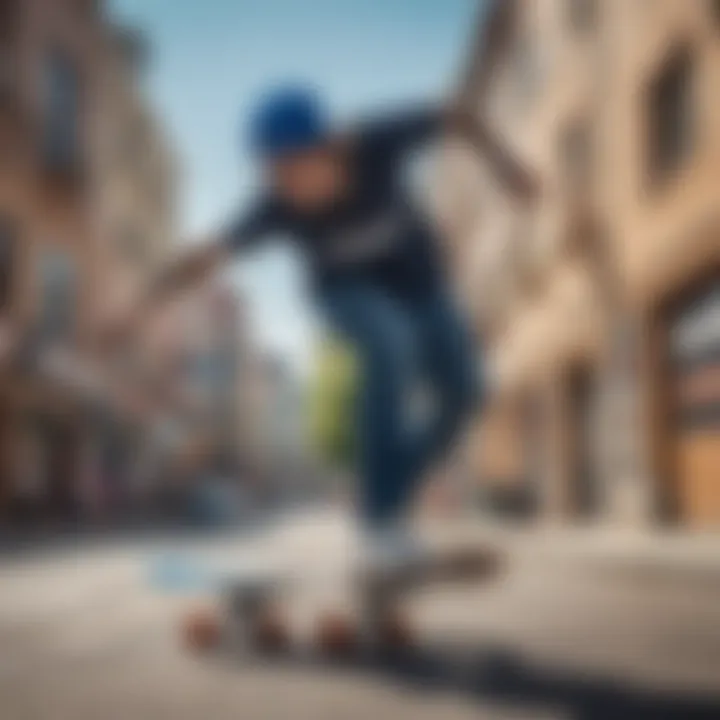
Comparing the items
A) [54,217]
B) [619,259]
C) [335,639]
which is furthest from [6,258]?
[335,639]

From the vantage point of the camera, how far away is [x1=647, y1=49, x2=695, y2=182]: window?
8711 mm

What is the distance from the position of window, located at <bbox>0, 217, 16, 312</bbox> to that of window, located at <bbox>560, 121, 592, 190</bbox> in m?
8.19

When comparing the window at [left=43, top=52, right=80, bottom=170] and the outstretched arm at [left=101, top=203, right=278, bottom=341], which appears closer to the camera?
the outstretched arm at [left=101, top=203, right=278, bottom=341]

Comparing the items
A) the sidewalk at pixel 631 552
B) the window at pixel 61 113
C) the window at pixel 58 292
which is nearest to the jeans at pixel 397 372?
the sidewalk at pixel 631 552

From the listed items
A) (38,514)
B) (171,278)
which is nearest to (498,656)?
(171,278)

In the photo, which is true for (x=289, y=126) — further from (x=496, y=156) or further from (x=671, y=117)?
(x=671, y=117)

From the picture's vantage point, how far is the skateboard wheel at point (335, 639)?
2324 mm

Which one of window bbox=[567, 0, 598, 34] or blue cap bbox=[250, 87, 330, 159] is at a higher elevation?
window bbox=[567, 0, 598, 34]

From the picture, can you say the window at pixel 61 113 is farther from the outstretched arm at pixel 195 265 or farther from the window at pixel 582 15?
the outstretched arm at pixel 195 265

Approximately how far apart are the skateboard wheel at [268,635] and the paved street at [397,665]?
0.15m

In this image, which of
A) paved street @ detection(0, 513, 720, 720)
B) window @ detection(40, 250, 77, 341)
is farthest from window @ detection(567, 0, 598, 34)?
paved street @ detection(0, 513, 720, 720)

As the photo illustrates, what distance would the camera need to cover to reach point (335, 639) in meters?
2.34

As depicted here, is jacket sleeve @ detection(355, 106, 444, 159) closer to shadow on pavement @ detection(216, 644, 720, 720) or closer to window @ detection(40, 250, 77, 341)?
shadow on pavement @ detection(216, 644, 720, 720)

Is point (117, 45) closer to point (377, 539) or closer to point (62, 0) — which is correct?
point (62, 0)
